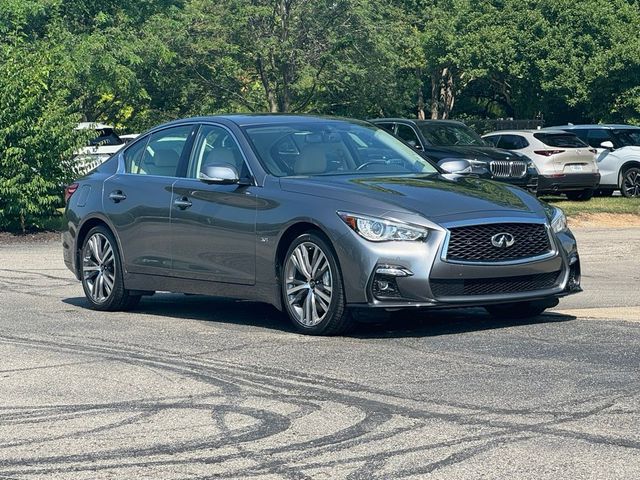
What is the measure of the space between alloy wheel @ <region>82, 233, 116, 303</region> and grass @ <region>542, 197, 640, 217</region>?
46.6 ft

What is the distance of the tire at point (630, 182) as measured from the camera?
2895cm

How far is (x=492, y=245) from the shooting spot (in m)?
8.97

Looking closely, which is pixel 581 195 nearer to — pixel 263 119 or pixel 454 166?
pixel 454 166

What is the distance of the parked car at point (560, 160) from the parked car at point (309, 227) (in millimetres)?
16812

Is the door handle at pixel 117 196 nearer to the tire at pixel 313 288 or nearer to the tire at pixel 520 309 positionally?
the tire at pixel 313 288

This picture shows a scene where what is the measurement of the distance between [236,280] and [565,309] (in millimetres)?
2714

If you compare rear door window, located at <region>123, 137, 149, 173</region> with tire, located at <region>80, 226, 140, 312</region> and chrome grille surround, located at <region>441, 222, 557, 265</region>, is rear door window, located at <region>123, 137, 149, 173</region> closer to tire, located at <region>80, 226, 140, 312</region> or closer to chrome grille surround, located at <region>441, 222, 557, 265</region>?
tire, located at <region>80, 226, 140, 312</region>

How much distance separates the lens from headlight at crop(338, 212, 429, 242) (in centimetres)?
878

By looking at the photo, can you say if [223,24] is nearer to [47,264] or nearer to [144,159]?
[47,264]

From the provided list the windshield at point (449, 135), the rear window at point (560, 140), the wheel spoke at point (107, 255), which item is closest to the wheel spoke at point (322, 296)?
the wheel spoke at point (107, 255)

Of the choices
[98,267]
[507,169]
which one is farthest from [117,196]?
[507,169]

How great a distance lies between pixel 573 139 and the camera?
28.3m

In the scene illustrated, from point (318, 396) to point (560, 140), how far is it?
21661 mm

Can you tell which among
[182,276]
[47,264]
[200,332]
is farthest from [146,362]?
[47,264]
